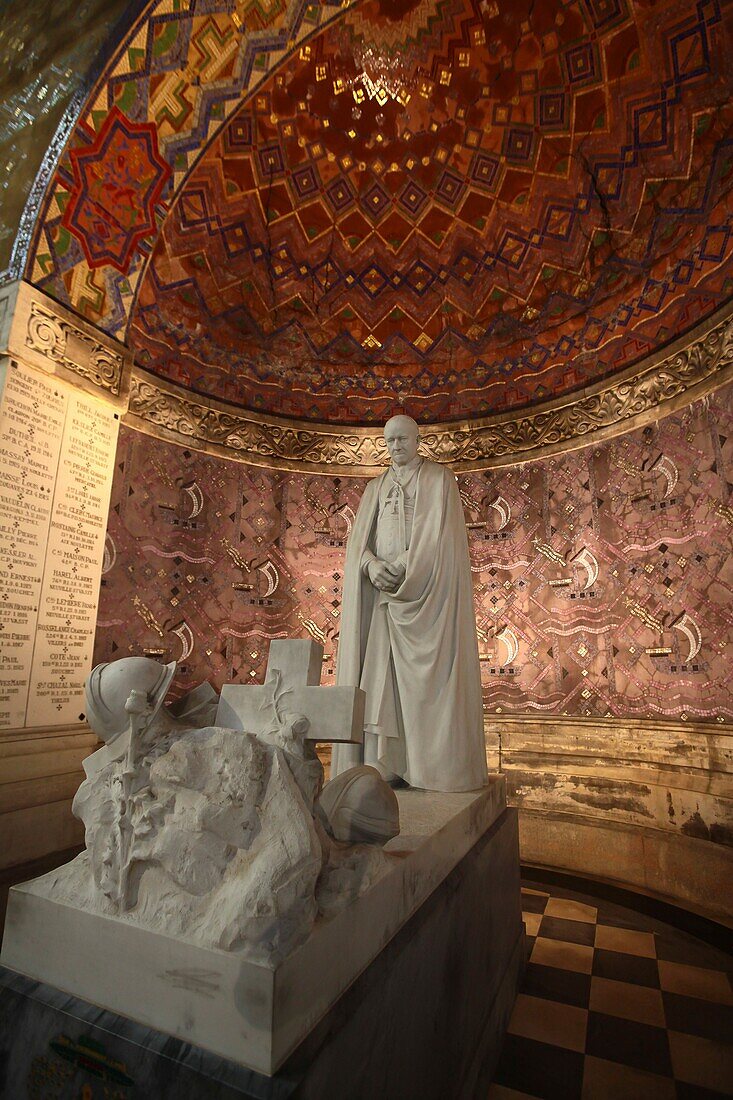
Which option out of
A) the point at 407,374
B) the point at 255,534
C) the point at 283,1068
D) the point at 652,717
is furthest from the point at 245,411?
the point at 283,1068

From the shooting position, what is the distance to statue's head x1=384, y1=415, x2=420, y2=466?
3.33 metres

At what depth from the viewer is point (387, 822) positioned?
148cm

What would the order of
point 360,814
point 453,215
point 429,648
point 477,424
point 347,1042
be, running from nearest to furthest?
point 347,1042
point 360,814
point 429,648
point 453,215
point 477,424

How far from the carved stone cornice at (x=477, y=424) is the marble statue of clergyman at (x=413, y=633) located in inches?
100

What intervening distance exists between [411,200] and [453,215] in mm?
456

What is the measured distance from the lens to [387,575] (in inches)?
120

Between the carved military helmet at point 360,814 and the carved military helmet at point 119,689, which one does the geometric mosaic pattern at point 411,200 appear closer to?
the carved military helmet at point 119,689

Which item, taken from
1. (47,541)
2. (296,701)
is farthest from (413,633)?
(47,541)

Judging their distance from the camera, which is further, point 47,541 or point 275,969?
point 47,541

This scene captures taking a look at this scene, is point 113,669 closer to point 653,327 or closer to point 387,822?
point 387,822

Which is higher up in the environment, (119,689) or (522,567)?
(522,567)

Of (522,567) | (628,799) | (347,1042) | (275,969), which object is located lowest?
(628,799)

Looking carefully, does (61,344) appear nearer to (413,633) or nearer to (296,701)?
(413,633)

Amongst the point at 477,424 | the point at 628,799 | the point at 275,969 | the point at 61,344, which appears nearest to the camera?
the point at 275,969
